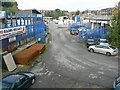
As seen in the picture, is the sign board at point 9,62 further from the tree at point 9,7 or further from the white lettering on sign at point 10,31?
the tree at point 9,7

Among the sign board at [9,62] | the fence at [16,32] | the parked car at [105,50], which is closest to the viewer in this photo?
the sign board at [9,62]

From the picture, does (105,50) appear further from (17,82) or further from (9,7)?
(9,7)

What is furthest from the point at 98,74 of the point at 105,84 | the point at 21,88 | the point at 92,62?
the point at 21,88

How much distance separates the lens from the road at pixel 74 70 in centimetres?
1417

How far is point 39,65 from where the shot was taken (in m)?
18.8

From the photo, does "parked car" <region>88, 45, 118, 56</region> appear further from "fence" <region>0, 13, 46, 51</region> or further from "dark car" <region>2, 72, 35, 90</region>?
"dark car" <region>2, 72, 35, 90</region>

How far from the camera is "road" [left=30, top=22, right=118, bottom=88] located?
14.2 metres

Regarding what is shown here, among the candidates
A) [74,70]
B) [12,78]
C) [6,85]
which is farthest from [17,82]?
[74,70]

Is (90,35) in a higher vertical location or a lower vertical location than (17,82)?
higher

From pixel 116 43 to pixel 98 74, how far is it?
437 inches

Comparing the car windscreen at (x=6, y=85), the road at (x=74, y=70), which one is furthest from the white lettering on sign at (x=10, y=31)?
the car windscreen at (x=6, y=85)

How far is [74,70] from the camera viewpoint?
17.2 m

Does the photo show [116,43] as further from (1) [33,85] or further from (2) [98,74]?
(1) [33,85]

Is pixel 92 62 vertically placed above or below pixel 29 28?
below
